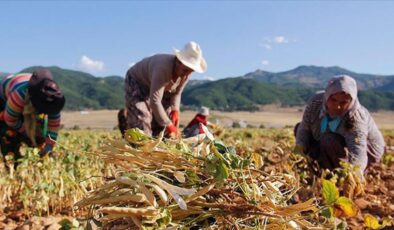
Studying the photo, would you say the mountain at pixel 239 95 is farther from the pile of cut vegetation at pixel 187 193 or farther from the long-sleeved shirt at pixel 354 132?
the pile of cut vegetation at pixel 187 193

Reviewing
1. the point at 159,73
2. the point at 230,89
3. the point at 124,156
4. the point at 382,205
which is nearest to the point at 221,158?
the point at 124,156

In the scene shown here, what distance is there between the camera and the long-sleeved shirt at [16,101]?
3201mm

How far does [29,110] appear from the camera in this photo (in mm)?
3244

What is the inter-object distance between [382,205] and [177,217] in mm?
2104

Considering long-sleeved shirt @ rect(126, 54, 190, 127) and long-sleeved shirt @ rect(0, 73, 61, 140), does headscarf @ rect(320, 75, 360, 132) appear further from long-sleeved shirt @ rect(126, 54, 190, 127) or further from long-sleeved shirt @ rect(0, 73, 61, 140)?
long-sleeved shirt @ rect(0, 73, 61, 140)

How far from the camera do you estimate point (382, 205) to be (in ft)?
9.24

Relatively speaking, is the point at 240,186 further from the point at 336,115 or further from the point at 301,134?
the point at 301,134

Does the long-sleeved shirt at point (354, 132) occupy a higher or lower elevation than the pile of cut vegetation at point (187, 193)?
lower

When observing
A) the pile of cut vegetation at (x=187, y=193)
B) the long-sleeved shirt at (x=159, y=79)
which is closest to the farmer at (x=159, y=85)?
the long-sleeved shirt at (x=159, y=79)

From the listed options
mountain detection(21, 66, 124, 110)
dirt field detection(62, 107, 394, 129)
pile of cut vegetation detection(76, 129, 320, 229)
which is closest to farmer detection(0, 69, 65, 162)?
pile of cut vegetation detection(76, 129, 320, 229)

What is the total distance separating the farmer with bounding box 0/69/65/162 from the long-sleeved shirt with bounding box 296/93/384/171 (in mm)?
1733

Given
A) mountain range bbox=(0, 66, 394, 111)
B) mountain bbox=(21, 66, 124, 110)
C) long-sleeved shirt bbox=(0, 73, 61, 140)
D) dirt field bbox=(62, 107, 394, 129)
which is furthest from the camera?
mountain bbox=(21, 66, 124, 110)

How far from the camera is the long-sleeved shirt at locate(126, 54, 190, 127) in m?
3.32

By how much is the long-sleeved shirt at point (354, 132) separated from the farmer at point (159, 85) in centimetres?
84
